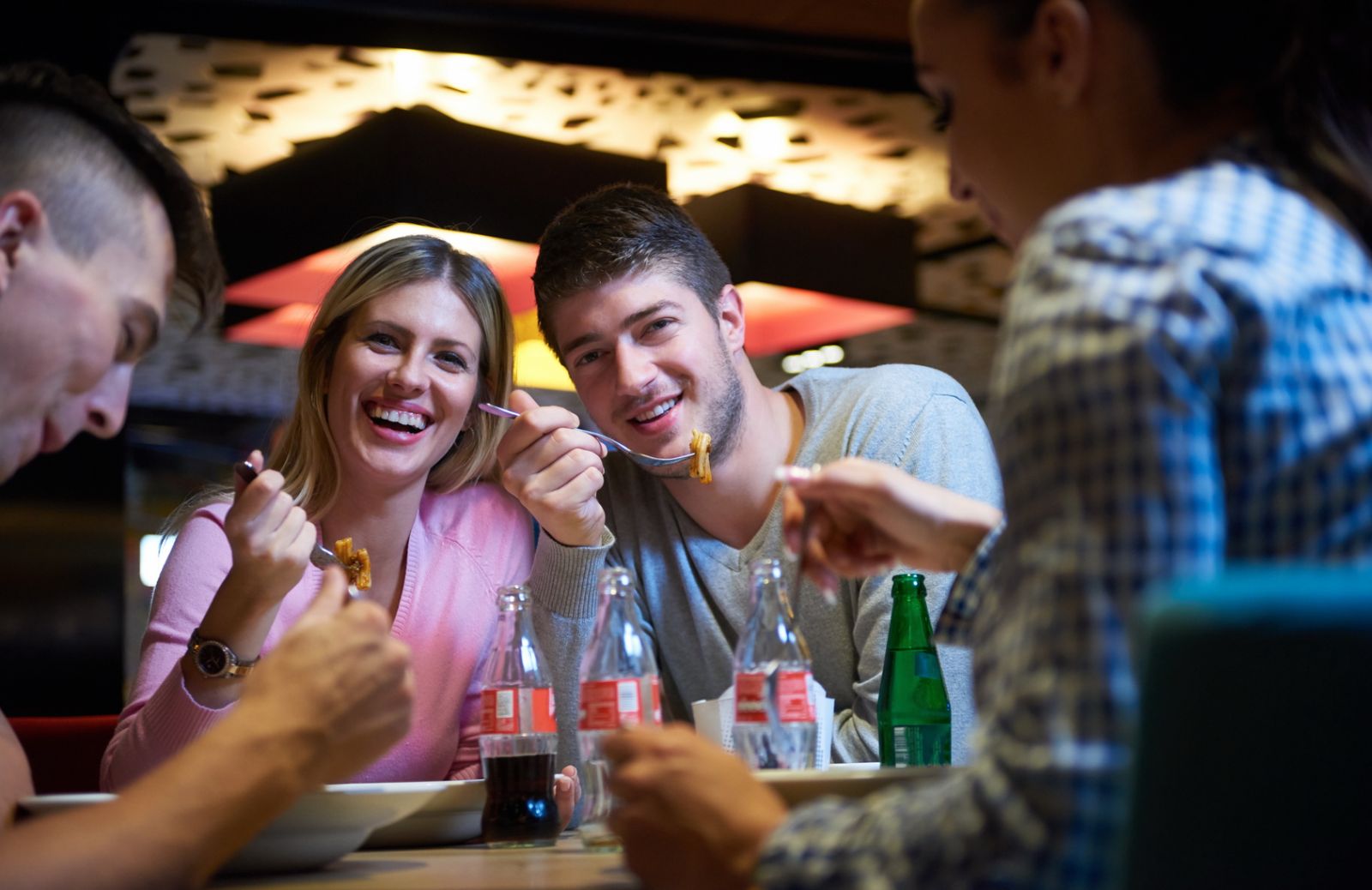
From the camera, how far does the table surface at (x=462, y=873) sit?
3.43 ft

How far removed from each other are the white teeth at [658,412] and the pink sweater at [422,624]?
0.30 m

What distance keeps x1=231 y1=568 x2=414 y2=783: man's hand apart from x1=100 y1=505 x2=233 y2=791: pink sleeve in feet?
2.45

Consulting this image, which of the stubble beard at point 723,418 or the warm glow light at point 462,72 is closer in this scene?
the stubble beard at point 723,418

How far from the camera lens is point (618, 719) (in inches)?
50.1

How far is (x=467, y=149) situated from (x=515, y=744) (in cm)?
310

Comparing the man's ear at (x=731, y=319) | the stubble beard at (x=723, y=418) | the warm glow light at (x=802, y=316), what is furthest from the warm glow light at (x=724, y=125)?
the stubble beard at (x=723, y=418)

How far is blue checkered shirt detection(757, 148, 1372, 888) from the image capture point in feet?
2.16

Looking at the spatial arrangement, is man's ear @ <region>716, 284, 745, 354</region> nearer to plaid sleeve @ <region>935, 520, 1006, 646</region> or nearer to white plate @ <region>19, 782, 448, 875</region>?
plaid sleeve @ <region>935, 520, 1006, 646</region>

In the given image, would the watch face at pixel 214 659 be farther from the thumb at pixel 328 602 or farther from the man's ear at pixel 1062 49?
the man's ear at pixel 1062 49

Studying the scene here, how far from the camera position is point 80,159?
1.17 m

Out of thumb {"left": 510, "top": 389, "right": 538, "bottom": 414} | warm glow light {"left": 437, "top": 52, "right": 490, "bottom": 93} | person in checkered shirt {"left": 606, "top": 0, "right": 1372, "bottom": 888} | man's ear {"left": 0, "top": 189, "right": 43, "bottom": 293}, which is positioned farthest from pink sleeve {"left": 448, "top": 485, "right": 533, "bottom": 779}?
warm glow light {"left": 437, "top": 52, "right": 490, "bottom": 93}

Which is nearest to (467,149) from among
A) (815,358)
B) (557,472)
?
(557,472)

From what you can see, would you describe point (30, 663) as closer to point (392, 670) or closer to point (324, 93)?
point (324, 93)

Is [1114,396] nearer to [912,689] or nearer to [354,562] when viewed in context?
[912,689]
